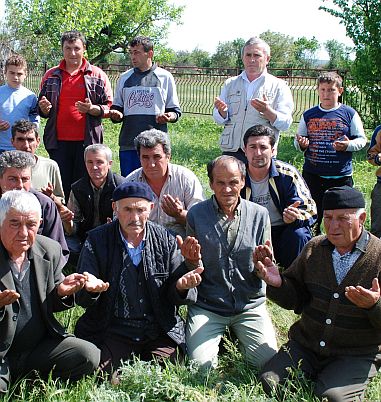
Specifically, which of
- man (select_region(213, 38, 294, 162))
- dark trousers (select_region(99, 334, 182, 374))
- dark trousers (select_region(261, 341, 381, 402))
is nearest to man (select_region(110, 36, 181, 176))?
man (select_region(213, 38, 294, 162))

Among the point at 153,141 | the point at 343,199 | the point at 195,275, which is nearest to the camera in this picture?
the point at 343,199

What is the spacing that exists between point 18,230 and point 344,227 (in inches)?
79.0

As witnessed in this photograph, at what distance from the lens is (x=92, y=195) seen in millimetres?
5676

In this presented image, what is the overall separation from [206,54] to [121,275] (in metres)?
53.6

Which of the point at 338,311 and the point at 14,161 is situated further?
the point at 14,161

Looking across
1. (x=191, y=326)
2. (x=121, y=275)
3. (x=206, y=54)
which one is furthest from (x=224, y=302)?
(x=206, y=54)

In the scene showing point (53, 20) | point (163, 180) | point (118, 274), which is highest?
point (53, 20)

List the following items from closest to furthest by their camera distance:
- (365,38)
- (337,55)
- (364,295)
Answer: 1. (364,295)
2. (365,38)
3. (337,55)

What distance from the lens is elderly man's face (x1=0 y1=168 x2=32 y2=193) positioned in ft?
15.5

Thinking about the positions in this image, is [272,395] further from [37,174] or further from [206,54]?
[206,54]

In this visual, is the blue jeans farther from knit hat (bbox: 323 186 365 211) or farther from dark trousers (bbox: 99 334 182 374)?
knit hat (bbox: 323 186 365 211)

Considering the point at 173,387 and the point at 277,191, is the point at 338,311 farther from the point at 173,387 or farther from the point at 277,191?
the point at 277,191

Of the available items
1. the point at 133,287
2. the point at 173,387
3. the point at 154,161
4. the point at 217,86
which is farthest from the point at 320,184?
the point at 217,86

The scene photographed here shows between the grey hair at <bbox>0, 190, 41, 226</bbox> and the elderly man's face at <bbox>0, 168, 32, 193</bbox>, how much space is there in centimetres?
100
